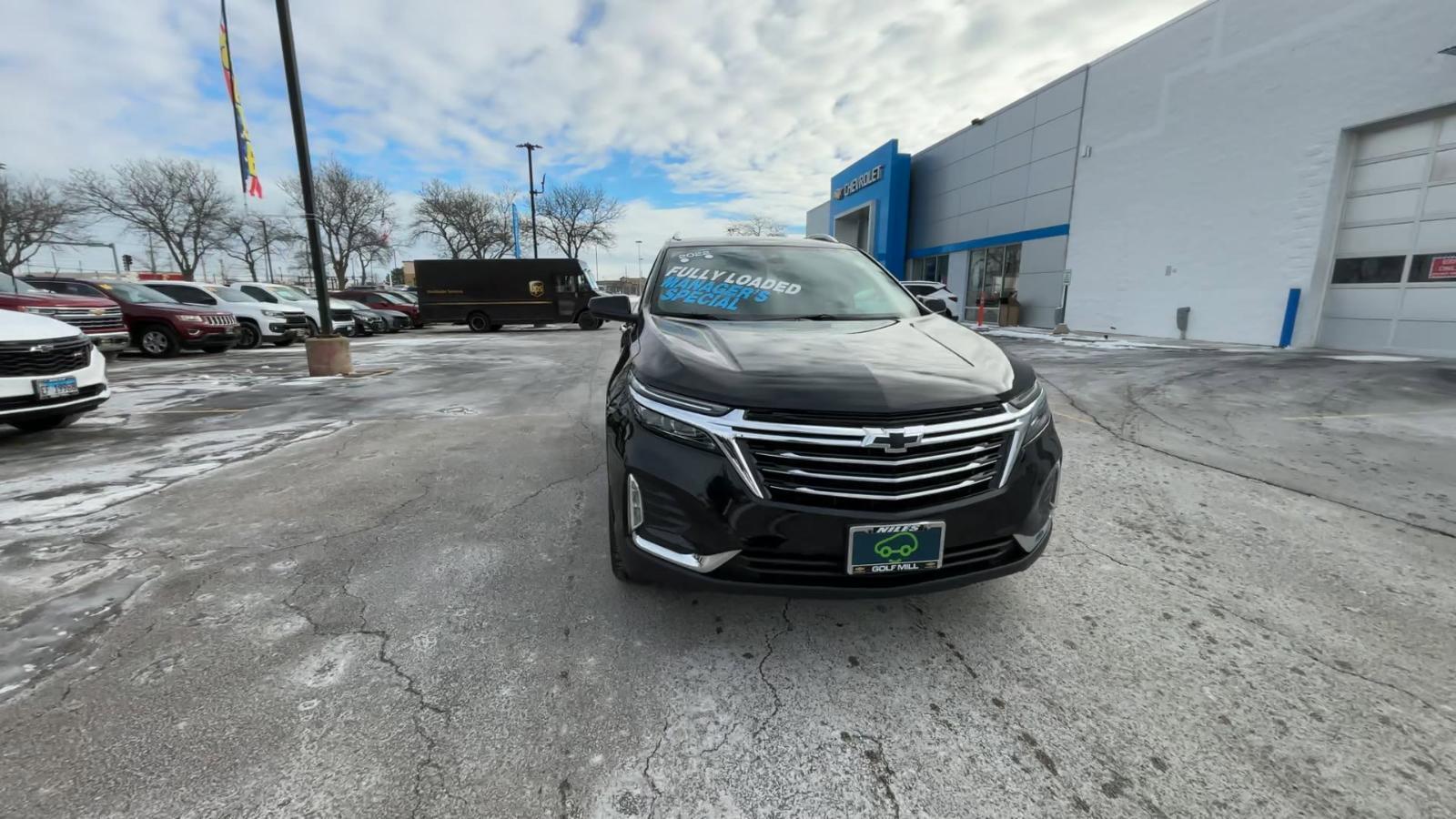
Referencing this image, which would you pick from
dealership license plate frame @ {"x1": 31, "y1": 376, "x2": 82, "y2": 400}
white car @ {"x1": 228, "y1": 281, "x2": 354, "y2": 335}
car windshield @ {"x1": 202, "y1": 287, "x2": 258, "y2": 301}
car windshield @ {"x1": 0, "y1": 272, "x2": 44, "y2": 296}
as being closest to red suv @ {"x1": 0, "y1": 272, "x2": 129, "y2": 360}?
car windshield @ {"x1": 0, "y1": 272, "x2": 44, "y2": 296}

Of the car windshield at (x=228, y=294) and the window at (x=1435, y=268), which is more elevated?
the window at (x=1435, y=268)

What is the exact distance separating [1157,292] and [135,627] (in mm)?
19329

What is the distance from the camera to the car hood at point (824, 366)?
6.56ft

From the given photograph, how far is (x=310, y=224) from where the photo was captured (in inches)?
347

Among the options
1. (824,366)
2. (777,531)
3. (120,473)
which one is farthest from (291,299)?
(777,531)

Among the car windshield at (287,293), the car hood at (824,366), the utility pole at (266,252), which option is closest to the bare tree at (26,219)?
the utility pole at (266,252)

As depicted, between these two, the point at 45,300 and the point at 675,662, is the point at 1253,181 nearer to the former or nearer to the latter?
the point at 675,662

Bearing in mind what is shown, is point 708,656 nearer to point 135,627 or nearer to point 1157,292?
point 135,627

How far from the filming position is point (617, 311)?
11.5 ft

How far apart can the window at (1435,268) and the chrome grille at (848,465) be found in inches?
581

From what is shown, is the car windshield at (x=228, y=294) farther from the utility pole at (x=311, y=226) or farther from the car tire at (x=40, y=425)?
the car tire at (x=40, y=425)

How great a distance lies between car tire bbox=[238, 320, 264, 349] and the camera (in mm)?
14297

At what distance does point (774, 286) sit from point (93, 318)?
531 inches

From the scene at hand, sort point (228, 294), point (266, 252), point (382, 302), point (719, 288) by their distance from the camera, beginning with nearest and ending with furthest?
point (719, 288) → point (228, 294) → point (382, 302) → point (266, 252)
